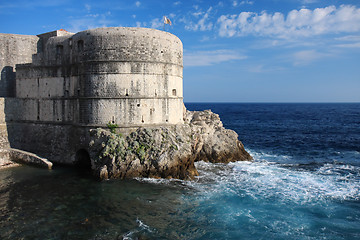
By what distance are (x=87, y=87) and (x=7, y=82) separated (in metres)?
10.2

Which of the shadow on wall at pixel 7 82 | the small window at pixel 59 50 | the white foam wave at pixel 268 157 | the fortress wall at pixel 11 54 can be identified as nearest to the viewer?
the small window at pixel 59 50

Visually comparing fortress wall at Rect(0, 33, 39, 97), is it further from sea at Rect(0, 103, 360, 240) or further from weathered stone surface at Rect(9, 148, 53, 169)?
sea at Rect(0, 103, 360, 240)

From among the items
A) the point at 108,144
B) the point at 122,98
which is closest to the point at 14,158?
the point at 108,144

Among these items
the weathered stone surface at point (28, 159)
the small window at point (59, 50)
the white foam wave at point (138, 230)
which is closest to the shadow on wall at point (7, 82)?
the weathered stone surface at point (28, 159)

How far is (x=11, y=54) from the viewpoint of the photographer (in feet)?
83.7

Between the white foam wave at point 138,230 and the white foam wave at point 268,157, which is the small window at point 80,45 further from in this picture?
the white foam wave at point 268,157

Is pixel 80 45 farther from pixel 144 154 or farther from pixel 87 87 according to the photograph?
pixel 144 154

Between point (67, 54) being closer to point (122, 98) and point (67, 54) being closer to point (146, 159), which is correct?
point (122, 98)

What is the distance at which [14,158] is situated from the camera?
2277 cm

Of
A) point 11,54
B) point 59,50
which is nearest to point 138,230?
point 59,50

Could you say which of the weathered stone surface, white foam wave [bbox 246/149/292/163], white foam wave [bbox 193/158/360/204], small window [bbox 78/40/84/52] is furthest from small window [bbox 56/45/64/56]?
white foam wave [bbox 246/149/292/163]

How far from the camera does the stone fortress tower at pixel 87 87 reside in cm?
2070

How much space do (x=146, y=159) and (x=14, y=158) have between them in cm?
1129

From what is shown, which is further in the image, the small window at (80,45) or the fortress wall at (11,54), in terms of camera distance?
the fortress wall at (11,54)
